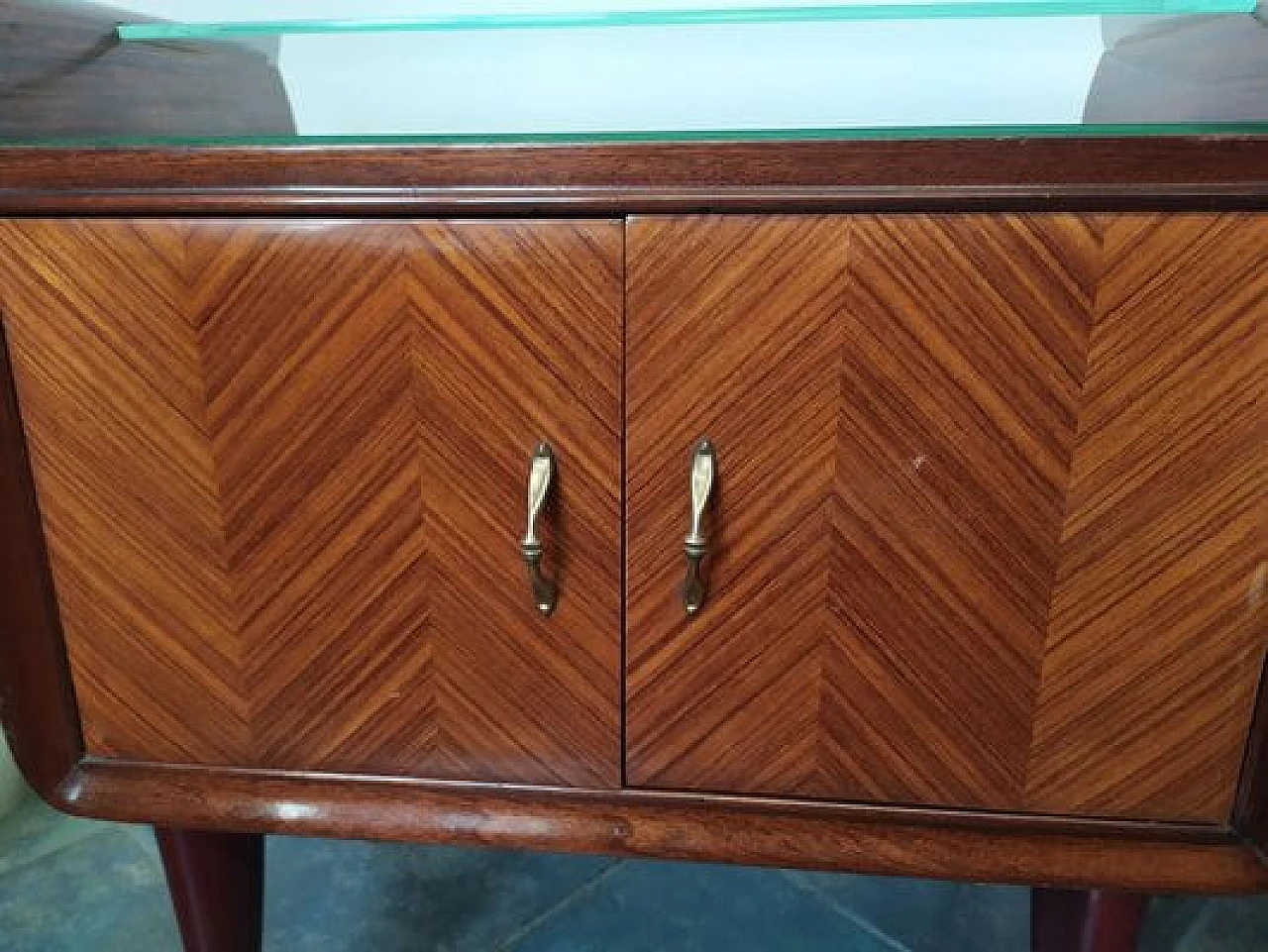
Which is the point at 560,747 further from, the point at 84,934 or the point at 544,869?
the point at 84,934

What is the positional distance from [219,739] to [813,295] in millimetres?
350

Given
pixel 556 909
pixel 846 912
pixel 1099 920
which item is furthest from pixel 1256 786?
pixel 556 909

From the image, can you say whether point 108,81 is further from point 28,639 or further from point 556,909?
Answer: point 556,909

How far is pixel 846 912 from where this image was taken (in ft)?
2.43

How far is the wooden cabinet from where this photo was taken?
41 cm

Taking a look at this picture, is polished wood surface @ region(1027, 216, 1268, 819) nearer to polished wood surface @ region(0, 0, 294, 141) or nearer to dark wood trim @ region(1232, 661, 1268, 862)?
dark wood trim @ region(1232, 661, 1268, 862)

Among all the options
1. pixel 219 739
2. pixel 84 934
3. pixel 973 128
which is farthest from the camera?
pixel 84 934

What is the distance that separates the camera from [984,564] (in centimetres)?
44

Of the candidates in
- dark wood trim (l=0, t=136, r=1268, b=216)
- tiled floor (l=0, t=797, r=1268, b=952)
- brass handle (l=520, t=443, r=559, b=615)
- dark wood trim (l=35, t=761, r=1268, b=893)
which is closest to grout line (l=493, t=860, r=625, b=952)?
tiled floor (l=0, t=797, r=1268, b=952)

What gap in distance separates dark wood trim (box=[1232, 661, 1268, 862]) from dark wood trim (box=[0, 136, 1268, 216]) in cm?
21

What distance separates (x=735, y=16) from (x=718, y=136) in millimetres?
189

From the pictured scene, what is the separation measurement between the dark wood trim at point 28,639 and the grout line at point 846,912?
487 mm

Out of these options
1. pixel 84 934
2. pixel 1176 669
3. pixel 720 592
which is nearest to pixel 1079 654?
pixel 1176 669

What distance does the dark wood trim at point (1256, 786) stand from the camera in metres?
0.45
